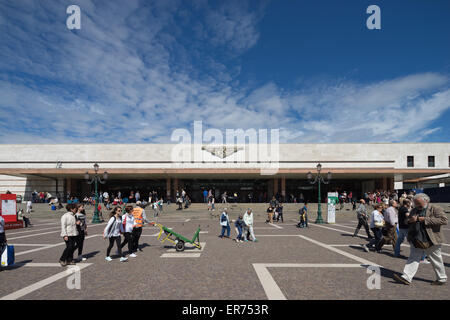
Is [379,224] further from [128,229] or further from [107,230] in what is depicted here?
[107,230]

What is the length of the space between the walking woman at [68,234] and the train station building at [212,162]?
30.8m

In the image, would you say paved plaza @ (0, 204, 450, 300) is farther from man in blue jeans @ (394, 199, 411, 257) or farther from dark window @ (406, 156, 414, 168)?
dark window @ (406, 156, 414, 168)

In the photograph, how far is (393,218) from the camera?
26.0ft

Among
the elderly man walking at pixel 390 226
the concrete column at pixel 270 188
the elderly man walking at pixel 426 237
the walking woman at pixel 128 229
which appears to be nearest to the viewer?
the elderly man walking at pixel 426 237

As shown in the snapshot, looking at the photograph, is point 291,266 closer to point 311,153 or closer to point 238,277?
point 238,277

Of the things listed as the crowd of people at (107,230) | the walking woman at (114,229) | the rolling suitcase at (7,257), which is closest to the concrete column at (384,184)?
the crowd of people at (107,230)

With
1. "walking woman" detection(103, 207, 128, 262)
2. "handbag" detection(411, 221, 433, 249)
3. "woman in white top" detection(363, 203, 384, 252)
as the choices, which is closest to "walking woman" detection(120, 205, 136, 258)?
"walking woman" detection(103, 207, 128, 262)

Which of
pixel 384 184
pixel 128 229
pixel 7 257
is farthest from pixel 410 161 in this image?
pixel 7 257

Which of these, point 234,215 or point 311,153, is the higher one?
point 311,153

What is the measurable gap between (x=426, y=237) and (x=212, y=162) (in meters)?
34.3

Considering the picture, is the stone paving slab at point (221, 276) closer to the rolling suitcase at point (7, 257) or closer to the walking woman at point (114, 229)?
the rolling suitcase at point (7, 257)

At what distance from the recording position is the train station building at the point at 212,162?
38969 millimetres
